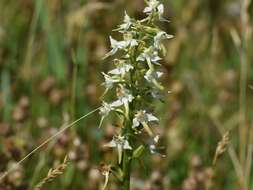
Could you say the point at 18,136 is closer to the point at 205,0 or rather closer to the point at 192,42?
the point at 192,42

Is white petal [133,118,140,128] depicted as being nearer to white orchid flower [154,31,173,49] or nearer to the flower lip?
the flower lip

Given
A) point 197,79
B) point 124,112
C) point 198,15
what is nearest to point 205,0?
point 198,15

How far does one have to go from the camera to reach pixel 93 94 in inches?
195

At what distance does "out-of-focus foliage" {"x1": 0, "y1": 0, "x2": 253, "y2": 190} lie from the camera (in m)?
3.85

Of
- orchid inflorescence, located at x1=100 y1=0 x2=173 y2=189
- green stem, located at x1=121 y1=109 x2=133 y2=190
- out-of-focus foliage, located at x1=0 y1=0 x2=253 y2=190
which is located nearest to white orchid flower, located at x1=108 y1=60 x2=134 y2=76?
orchid inflorescence, located at x1=100 y1=0 x2=173 y2=189

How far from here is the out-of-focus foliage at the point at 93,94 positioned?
3.85 m

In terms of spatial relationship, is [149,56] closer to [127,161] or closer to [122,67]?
[122,67]

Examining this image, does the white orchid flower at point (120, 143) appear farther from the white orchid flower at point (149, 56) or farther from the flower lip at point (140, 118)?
the white orchid flower at point (149, 56)

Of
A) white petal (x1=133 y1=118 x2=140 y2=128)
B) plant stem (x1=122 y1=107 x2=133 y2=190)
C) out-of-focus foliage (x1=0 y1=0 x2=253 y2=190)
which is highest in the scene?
white petal (x1=133 y1=118 x2=140 y2=128)

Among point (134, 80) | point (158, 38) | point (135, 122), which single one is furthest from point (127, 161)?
point (158, 38)

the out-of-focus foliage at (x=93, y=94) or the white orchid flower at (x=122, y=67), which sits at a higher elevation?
the white orchid flower at (x=122, y=67)

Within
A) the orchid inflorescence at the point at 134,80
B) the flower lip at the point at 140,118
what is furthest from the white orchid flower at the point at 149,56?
the flower lip at the point at 140,118

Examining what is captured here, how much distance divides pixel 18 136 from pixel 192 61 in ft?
7.36

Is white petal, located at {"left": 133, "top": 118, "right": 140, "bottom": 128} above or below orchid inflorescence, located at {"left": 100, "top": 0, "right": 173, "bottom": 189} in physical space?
below
